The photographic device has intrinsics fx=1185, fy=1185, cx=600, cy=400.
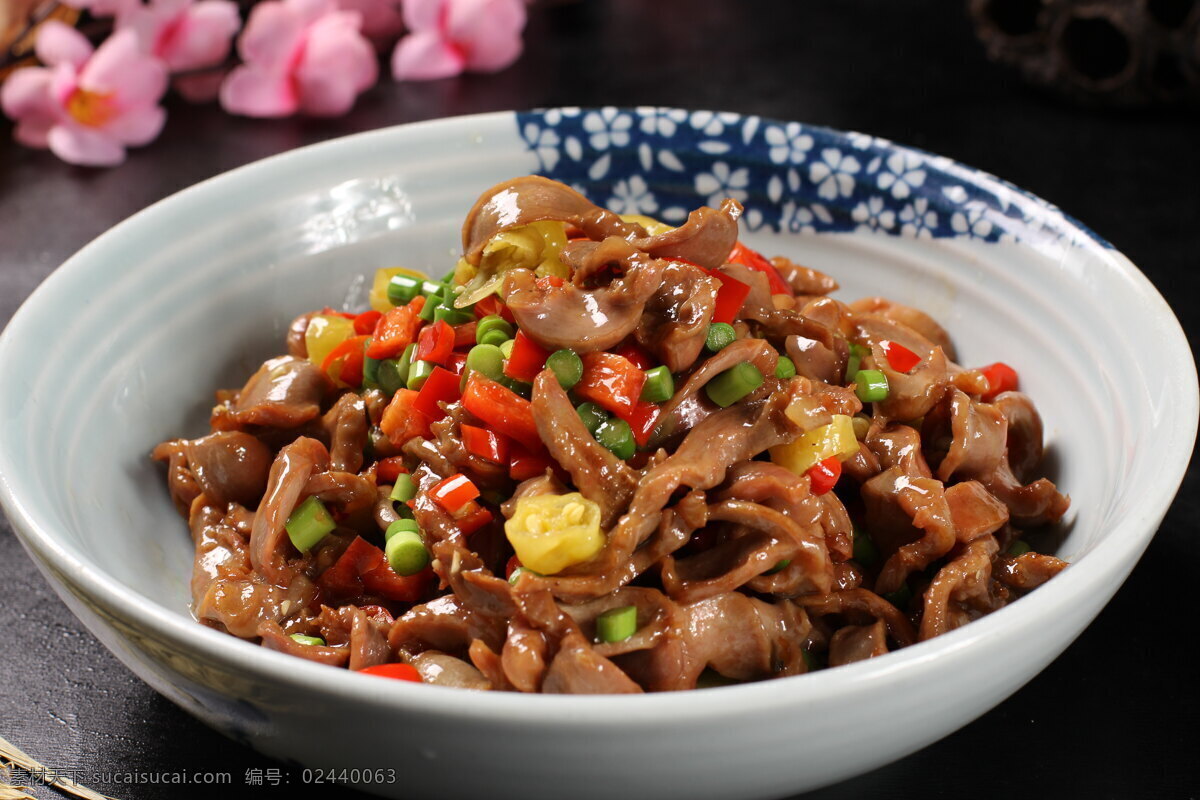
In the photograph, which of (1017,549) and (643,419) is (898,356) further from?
(643,419)

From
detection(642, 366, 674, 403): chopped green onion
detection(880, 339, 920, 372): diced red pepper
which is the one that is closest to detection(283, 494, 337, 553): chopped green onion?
detection(642, 366, 674, 403): chopped green onion

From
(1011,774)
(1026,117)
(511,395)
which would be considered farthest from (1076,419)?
(1026,117)

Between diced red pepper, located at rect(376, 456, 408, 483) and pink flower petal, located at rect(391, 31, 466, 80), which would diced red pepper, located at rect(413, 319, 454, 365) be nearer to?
diced red pepper, located at rect(376, 456, 408, 483)

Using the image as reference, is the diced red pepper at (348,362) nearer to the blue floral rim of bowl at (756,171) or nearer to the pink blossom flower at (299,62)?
the blue floral rim of bowl at (756,171)

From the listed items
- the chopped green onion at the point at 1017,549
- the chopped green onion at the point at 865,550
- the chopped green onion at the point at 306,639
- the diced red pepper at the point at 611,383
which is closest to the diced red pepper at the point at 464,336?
the diced red pepper at the point at 611,383

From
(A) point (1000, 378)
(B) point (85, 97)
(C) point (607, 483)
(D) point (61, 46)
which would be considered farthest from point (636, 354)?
(B) point (85, 97)

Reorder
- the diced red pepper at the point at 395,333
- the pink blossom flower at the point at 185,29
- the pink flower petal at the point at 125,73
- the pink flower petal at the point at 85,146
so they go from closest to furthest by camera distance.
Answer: the diced red pepper at the point at 395,333, the pink flower petal at the point at 125,73, the pink flower petal at the point at 85,146, the pink blossom flower at the point at 185,29

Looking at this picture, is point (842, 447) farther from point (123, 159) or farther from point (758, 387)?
point (123, 159)
